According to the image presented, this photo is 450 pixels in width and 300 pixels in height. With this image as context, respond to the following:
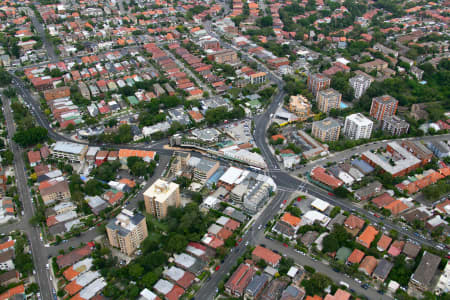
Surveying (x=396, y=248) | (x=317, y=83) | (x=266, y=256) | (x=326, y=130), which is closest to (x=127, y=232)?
(x=266, y=256)

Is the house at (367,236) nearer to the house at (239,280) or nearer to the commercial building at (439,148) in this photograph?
the house at (239,280)

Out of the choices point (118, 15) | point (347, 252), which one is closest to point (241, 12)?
point (118, 15)

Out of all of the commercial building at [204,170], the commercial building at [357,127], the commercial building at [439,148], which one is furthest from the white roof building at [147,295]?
the commercial building at [439,148]

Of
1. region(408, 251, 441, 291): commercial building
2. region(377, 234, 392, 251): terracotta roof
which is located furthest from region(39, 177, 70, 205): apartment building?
region(408, 251, 441, 291): commercial building

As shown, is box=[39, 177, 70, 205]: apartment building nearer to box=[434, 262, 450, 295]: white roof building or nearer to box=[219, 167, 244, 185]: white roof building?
box=[219, 167, 244, 185]: white roof building

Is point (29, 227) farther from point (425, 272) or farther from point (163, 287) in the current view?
point (425, 272)

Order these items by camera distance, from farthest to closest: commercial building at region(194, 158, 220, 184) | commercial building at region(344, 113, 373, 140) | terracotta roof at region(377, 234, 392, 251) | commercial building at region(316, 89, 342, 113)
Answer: commercial building at region(316, 89, 342, 113), commercial building at region(344, 113, 373, 140), commercial building at region(194, 158, 220, 184), terracotta roof at region(377, 234, 392, 251)
